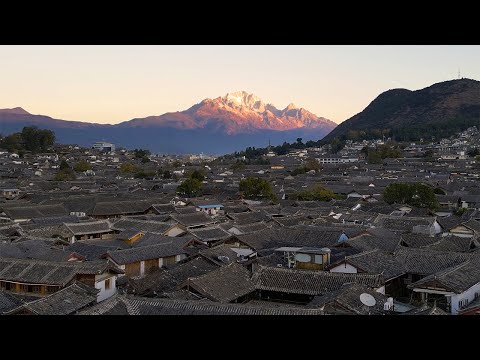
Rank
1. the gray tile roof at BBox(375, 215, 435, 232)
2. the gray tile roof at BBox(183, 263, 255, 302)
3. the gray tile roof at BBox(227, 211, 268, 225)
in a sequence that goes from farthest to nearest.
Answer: the gray tile roof at BBox(227, 211, 268, 225) < the gray tile roof at BBox(375, 215, 435, 232) < the gray tile roof at BBox(183, 263, 255, 302)

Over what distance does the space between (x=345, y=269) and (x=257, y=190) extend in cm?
1981

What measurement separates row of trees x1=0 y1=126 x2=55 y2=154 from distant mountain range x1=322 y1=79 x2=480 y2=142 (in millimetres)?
43353

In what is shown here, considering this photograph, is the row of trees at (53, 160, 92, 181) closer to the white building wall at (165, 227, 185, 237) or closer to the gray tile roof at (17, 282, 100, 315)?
the white building wall at (165, 227, 185, 237)

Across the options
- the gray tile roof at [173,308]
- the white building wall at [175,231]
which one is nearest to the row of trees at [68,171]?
the white building wall at [175,231]

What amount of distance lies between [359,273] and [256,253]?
14.9ft

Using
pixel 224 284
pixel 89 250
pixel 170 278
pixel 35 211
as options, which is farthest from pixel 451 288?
pixel 35 211

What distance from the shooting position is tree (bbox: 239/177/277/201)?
1315 inches

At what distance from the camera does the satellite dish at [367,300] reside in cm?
1081

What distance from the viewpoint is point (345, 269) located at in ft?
45.8

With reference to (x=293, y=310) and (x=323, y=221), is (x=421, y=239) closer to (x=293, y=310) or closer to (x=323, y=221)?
(x=323, y=221)

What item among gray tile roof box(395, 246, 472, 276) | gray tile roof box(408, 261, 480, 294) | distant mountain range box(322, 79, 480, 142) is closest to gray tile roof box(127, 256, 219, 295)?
gray tile roof box(395, 246, 472, 276)

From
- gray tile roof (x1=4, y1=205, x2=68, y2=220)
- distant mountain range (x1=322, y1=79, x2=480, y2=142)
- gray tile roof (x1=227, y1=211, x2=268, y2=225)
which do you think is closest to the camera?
gray tile roof (x1=227, y1=211, x2=268, y2=225)
